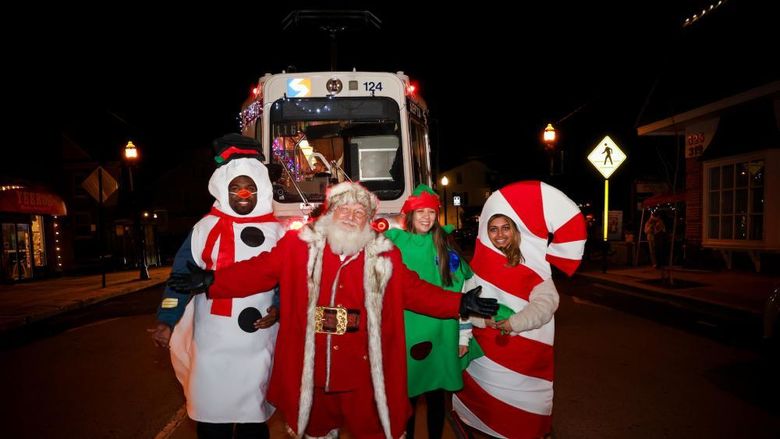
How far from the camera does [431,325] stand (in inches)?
134

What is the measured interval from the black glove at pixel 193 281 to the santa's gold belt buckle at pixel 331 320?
616 mm

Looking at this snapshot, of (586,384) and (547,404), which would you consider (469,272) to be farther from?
(586,384)

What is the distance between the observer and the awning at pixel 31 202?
16375 mm

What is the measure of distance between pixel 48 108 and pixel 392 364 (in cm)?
2252

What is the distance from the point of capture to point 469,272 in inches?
140

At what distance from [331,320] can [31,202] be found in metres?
18.9

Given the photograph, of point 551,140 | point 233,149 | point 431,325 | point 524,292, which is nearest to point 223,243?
point 233,149

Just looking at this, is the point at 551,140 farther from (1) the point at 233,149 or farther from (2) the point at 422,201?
(1) the point at 233,149

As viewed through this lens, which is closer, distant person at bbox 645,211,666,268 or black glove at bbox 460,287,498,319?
black glove at bbox 460,287,498,319

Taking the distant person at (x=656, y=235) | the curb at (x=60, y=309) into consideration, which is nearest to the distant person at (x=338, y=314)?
the curb at (x=60, y=309)

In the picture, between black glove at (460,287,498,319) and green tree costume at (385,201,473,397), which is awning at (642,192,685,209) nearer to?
green tree costume at (385,201,473,397)

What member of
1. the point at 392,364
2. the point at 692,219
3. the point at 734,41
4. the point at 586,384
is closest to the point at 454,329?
the point at 392,364

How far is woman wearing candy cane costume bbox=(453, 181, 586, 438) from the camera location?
3.16m

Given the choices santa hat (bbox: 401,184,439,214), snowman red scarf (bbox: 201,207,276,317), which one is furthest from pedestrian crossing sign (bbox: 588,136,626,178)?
snowman red scarf (bbox: 201,207,276,317)
